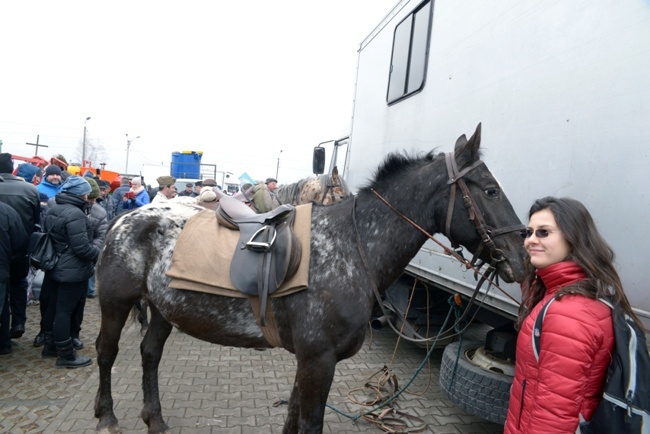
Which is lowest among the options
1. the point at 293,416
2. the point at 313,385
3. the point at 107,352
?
the point at 293,416

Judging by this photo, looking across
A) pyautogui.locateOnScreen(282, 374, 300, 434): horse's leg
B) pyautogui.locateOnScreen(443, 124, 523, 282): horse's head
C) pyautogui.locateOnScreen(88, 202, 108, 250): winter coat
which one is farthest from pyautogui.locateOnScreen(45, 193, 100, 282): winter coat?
pyautogui.locateOnScreen(443, 124, 523, 282): horse's head

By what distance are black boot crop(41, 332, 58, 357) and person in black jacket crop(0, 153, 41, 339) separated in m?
0.49

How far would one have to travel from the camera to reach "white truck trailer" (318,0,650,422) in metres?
1.86

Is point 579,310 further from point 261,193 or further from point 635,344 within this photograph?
point 261,193

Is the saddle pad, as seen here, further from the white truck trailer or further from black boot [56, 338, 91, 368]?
black boot [56, 338, 91, 368]

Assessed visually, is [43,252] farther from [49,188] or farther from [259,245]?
[259,245]

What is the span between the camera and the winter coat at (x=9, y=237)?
3.82 meters

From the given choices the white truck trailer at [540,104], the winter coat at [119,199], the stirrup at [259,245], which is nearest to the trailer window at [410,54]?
the white truck trailer at [540,104]

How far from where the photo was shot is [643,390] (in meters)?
1.32

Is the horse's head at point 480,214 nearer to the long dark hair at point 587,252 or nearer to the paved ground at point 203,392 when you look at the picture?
the long dark hair at point 587,252

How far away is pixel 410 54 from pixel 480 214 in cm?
274

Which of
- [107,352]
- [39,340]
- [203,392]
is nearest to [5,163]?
[39,340]

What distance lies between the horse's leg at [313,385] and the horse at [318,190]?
2218 millimetres

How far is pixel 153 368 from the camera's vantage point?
3164 millimetres
